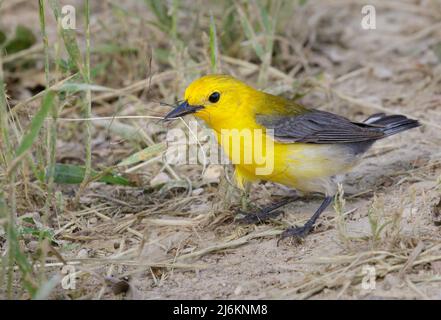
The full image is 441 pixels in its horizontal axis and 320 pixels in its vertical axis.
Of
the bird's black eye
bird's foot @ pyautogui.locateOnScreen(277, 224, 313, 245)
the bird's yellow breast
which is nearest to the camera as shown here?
bird's foot @ pyautogui.locateOnScreen(277, 224, 313, 245)

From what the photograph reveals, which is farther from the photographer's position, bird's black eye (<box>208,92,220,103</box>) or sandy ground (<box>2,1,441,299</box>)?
bird's black eye (<box>208,92,220,103</box>)

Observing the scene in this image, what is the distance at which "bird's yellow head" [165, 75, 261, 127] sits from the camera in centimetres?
490

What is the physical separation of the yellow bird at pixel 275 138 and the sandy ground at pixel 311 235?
0.24 meters

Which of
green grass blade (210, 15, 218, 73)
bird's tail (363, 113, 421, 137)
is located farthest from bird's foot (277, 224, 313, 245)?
green grass blade (210, 15, 218, 73)

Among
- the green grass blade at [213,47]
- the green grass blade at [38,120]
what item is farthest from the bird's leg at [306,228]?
the green grass blade at [38,120]

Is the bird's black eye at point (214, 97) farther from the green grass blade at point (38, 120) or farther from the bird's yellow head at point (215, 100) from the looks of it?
the green grass blade at point (38, 120)

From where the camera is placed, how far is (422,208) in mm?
4727

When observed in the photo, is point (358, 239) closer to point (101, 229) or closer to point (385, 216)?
point (385, 216)

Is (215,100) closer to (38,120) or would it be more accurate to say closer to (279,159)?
(279,159)

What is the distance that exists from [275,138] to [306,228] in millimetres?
668

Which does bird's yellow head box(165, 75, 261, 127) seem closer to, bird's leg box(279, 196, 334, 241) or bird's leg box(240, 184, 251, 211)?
bird's leg box(240, 184, 251, 211)

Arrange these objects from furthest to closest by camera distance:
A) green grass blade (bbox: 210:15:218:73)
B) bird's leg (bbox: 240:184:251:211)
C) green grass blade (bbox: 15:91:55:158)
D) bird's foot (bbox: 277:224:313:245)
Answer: green grass blade (bbox: 210:15:218:73), bird's leg (bbox: 240:184:251:211), bird's foot (bbox: 277:224:313:245), green grass blade (bbox: 15:91:55:158)

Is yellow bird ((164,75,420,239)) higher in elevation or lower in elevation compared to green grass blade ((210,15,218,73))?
lower

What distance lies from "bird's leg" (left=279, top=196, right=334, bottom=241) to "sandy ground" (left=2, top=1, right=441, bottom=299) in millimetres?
55
